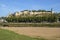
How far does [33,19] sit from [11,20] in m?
10.3

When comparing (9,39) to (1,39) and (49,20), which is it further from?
(49,20)

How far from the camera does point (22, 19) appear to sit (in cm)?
7669

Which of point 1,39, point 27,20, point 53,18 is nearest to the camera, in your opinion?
point 1,39

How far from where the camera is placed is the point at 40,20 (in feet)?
245

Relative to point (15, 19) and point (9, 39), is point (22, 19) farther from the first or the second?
point (9, 39)

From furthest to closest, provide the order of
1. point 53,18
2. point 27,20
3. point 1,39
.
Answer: point 27,20, point 53,18, point 1,39

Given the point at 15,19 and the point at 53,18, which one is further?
the point at 15,19

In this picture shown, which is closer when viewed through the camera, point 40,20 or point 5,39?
point 5,39

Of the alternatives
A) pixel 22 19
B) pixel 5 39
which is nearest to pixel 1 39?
pixel 5 39

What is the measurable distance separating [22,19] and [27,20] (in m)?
2.25

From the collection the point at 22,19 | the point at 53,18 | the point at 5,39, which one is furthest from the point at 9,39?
the point at 22,19

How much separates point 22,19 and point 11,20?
5.26 metres

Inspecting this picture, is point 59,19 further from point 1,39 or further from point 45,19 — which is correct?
point 1,39

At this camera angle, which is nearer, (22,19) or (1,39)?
(1,39)
